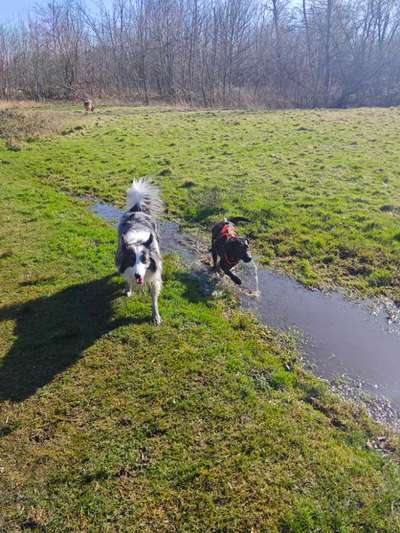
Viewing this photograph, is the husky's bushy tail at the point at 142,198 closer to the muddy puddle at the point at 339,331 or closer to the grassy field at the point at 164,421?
the grassy field at the point at 164,421

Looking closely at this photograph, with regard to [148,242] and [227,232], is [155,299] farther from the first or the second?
[227,232]

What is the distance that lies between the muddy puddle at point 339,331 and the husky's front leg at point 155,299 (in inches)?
63.4

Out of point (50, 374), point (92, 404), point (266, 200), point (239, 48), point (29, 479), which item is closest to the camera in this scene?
point (29, 479)

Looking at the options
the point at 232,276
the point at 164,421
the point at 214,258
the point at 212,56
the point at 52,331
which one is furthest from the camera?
the point at 212,56

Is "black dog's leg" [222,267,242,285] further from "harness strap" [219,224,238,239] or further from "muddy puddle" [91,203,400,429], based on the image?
"harness strap" [219,224,238,239]

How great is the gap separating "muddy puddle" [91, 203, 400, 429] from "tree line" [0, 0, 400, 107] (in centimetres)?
3448

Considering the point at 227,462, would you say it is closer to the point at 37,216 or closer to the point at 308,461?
the point at 308,461

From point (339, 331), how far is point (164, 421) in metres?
3.43

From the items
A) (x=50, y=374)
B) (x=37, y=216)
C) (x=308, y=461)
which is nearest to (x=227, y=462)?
(x=308, y=461)

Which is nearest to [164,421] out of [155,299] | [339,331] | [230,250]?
[155,299]

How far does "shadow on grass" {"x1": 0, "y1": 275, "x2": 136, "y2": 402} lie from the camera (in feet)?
17.1

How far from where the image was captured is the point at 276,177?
13641mm

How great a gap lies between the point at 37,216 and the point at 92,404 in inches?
280

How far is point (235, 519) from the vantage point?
359cm
